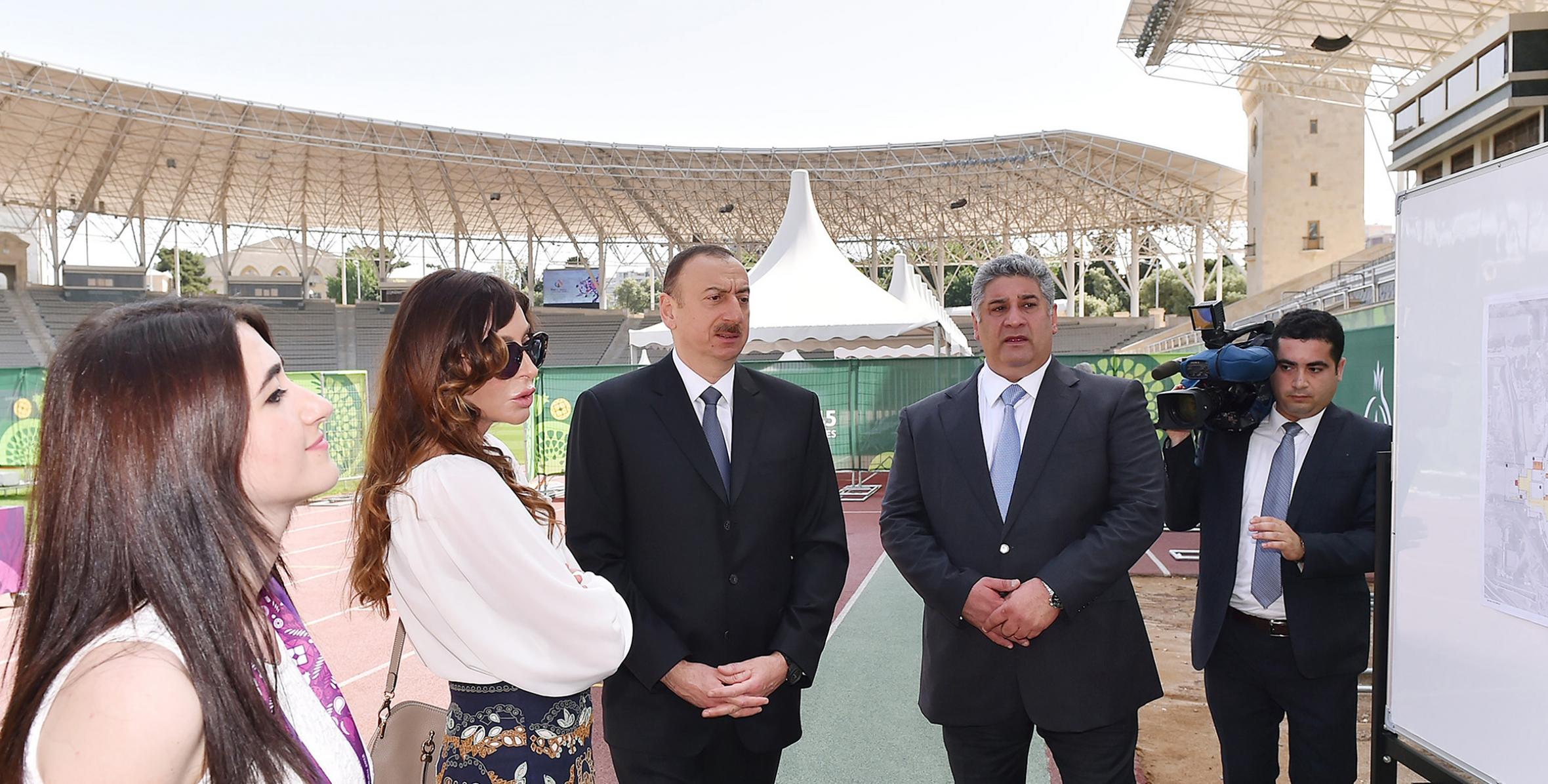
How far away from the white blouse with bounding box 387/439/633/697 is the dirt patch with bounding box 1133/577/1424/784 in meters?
3.03

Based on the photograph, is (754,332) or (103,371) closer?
(103,371)

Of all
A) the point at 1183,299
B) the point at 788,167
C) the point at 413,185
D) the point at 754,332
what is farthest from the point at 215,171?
the point at 1183,299

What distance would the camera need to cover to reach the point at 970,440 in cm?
283

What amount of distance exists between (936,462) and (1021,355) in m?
0.44

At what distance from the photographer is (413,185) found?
147 ft

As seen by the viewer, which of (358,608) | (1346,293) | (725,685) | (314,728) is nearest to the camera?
(314,728)

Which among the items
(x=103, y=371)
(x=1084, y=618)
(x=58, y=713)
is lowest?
(x=1084, y=618)

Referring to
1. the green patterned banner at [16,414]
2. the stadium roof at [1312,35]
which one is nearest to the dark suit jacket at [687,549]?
the green patterned banner at [16,414]

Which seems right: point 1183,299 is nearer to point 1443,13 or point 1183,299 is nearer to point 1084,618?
point 1443,13

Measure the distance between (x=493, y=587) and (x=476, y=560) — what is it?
0.22 ft

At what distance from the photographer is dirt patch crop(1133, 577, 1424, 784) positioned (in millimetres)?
3986

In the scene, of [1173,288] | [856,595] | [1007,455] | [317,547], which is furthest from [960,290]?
[1007,455]

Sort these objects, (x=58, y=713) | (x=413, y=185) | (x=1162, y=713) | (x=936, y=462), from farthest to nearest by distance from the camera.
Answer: (x=413, y=185) → (x=1162, y=713) → (x=936, y=462) → (x=58, y=713)

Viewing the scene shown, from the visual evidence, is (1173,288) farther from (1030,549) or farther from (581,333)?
(1030,549)
